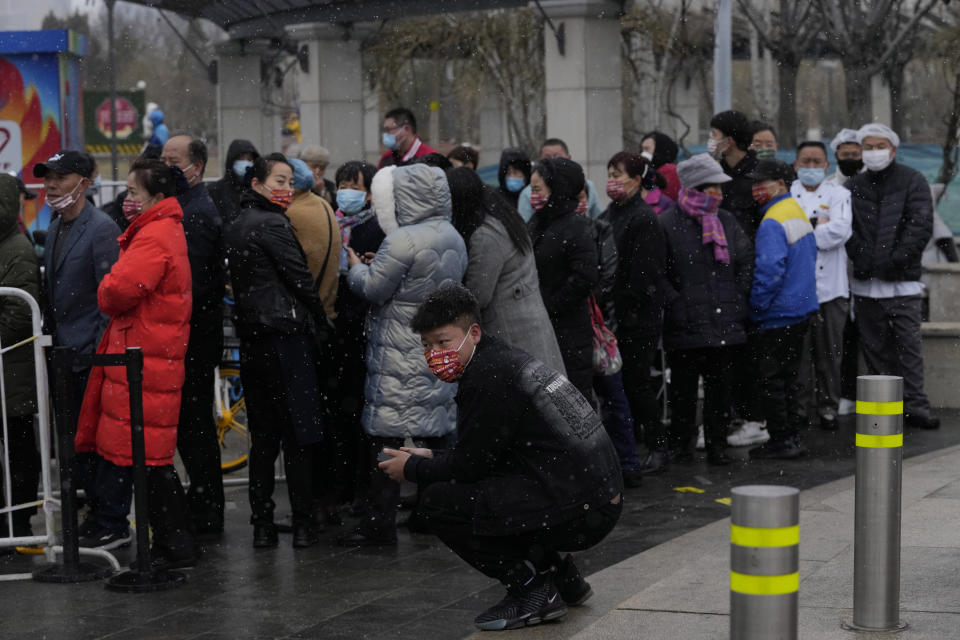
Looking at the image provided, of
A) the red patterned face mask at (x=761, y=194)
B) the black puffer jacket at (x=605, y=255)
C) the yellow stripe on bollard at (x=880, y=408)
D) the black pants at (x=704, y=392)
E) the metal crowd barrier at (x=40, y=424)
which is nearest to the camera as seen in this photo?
the yellow stripe on bollard at (x=880, y=408)

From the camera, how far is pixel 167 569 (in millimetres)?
7391

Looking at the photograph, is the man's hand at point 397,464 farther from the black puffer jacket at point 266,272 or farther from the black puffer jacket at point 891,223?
the black puffer jacket at point 891,223

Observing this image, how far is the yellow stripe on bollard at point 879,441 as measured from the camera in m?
5.49

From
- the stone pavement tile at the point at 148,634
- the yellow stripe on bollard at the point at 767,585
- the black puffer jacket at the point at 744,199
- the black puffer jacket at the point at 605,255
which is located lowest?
the stone pavement tile at the point at 148,634

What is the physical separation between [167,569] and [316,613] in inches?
44.4

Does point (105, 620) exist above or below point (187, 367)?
below

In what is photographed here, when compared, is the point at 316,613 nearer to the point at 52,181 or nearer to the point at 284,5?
the point at 52,181

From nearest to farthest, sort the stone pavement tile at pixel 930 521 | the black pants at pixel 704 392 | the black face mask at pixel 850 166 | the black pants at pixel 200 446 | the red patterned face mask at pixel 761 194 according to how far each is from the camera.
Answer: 1. the stone pavement tile at pixel 930 521
2. the black pants at pixel 200 446
3. the black pants at pixel 704 392
4. the red patterned face mask at pixel 761 194
5. the black face mask at pixel 850 166

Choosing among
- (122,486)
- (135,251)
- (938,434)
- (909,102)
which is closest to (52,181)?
(135,251)

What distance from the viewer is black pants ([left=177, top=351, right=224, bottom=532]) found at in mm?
8055

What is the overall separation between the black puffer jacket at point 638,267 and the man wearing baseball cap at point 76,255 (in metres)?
3.27

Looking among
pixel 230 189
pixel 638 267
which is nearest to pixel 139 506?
pixel 230 189

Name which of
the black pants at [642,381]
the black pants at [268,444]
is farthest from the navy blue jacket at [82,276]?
the black pants at [642,381]

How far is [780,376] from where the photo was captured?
10.2 meters
